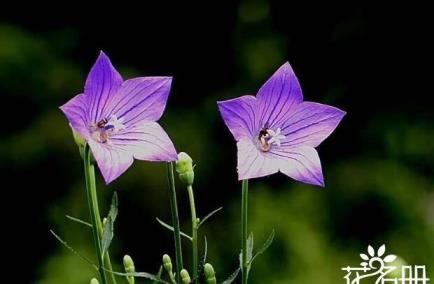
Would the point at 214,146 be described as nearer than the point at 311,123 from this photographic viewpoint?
No

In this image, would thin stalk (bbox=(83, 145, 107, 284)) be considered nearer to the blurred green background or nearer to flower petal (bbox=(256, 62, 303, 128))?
flower petal (bbox=(256, 62, 303, 128))

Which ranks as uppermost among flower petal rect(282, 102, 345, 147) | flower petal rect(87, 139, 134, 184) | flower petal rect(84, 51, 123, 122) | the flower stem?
flower petal rect(84, 51, 123, 122)

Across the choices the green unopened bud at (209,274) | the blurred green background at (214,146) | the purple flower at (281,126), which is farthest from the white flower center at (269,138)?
the blurred green background at (214,146)

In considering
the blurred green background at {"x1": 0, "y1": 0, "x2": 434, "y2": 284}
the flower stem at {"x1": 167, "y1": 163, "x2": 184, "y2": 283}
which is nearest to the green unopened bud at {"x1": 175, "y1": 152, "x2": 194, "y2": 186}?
the flower stem at {"x1": 167, "y1": 163, "x2": 184, "y2": 283}

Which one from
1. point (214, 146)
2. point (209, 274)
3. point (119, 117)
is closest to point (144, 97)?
point (119, 117)

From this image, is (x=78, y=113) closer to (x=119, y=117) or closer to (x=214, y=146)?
(x=119, y=117)

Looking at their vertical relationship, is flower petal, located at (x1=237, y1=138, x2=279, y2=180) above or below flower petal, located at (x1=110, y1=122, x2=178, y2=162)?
below

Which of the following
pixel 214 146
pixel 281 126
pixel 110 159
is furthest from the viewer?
pixel 214 146
